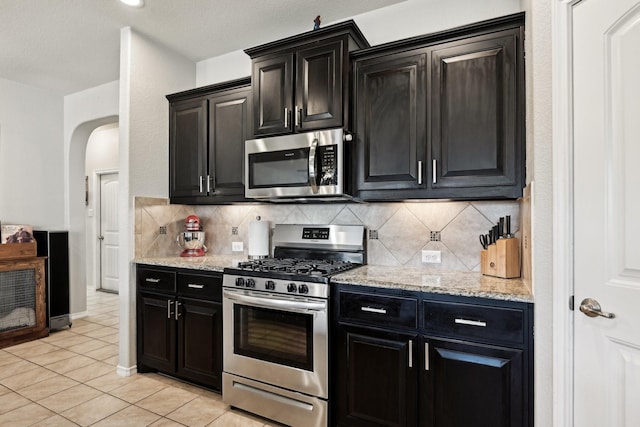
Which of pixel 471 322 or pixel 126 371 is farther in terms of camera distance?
pixel 126 371

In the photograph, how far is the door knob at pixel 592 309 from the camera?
4.34 ft

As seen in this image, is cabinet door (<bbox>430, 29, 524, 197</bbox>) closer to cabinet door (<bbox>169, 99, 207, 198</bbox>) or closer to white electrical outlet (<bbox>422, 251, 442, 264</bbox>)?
white electrical outlet (<bbox>422, 251, 442, 264</bbox>)

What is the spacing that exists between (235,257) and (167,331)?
0.79 m

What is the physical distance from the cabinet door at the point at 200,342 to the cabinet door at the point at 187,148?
101cm

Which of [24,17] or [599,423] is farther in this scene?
[24,17]

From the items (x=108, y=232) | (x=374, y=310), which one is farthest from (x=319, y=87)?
(x=108, y=232)

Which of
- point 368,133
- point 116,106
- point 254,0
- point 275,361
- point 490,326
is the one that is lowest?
point 275,361

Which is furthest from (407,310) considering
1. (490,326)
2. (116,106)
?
(116,106)

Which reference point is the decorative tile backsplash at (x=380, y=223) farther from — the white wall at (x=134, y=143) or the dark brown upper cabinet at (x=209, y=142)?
the dark brown upper cabinet at (x=209, y=142)

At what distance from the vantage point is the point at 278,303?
2.17 metres

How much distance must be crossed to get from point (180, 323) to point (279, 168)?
1399 mm

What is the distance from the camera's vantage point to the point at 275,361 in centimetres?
220

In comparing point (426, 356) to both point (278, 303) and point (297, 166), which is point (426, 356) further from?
point (297, 166)

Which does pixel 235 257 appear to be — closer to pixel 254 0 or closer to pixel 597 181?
pixel 254 0
